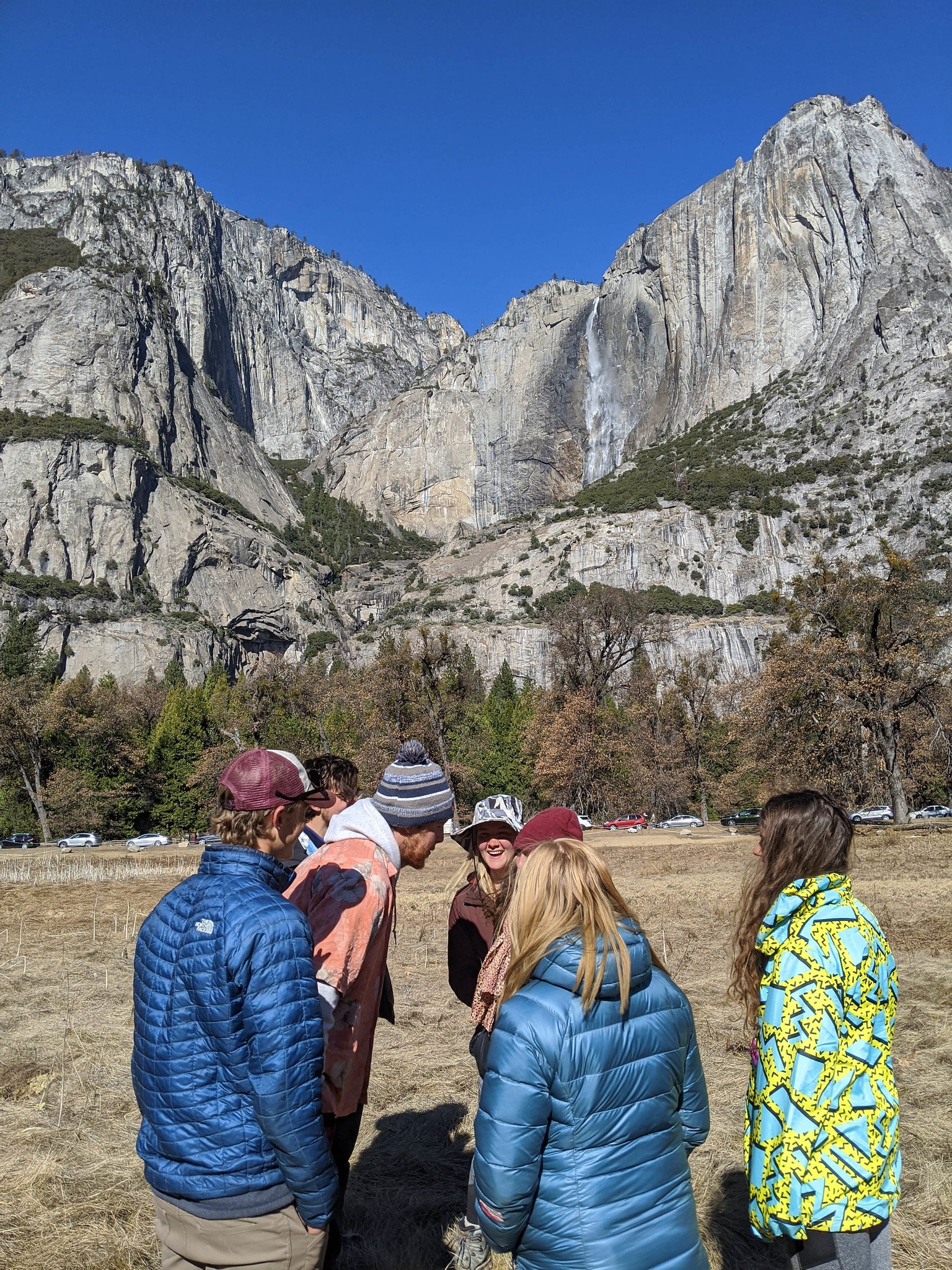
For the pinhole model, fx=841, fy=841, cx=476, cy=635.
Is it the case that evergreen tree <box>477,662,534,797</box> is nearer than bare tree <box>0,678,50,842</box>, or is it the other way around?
bare tree <box>0,678,50,842</box>

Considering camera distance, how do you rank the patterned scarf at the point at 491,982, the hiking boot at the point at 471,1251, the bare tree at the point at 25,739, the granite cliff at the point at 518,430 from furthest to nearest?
1. the granite cliff at the point at 518,430
2. the bare tree at the point at 25,739
3. the hiking boot at the point at 471,1251
4. the patterned scarf at the point at 491,982

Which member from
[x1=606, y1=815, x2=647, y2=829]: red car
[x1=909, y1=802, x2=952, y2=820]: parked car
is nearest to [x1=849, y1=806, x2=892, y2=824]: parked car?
[x1=909, y1=802, x2=952, y2=820]: parked car

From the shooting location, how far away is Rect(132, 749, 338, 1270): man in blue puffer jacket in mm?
2404

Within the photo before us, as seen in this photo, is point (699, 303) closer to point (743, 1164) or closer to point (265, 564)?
point (265, 564)

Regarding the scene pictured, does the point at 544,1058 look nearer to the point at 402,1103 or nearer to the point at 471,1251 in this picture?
the point at 471,1251

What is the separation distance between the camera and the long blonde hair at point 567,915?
88.8 inches

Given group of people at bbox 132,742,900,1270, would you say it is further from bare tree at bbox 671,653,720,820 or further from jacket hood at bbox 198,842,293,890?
bare tree at bbox 671,653,720,820

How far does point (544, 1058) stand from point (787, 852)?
1.28 meters

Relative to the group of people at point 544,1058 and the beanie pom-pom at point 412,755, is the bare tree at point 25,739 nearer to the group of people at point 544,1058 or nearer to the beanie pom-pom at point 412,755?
the beanie pom-pom at point 412,755

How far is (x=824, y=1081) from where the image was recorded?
2.63 meters

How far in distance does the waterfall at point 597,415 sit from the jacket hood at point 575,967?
13162 centimetres

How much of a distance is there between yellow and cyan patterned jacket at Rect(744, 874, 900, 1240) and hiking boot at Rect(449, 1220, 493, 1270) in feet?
5.57

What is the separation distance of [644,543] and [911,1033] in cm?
8913

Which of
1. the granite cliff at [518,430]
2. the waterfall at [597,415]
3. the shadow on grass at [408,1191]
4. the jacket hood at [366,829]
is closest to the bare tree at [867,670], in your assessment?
the shadow on grass at [408,1191]
